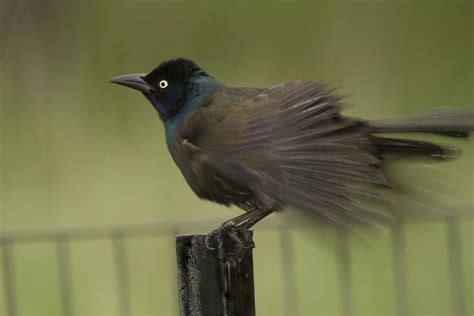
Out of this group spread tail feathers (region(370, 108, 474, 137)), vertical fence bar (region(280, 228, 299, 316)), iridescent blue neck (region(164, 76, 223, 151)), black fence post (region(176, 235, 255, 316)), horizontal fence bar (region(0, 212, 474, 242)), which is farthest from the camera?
vertical fence bar (region(280, 228, 299, 316))

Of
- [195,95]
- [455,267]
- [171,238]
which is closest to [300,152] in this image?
[195,95]

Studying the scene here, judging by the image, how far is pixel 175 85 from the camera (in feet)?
3.63

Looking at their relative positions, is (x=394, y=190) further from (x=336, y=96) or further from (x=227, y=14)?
(x=227, y=14)

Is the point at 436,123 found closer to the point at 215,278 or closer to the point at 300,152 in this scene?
the point at 300,152

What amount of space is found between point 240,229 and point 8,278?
1.08m

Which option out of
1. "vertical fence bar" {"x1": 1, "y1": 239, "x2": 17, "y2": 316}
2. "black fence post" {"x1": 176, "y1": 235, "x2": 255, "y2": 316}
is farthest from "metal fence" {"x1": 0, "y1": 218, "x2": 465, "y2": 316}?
"black fence post" {"x1": 176, "y1": 235, "x2": 255, "y2": 316}

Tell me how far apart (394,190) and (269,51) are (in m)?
1.01

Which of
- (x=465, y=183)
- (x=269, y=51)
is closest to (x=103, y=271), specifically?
(x=269, y=51)

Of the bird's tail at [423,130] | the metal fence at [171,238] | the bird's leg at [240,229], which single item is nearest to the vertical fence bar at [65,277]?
the metal fence at [171,238]

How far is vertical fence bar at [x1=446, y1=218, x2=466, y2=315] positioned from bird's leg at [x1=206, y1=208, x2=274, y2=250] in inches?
37.8

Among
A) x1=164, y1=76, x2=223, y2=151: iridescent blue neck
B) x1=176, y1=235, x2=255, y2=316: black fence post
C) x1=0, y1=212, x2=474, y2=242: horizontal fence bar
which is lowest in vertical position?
x1=176, y1=235, x2=255, y2=316: black fence post

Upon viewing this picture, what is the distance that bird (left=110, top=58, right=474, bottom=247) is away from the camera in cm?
83

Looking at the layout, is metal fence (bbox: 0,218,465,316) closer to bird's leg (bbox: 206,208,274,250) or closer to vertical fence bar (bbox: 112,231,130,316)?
vertical fence bar (bbox: 112,231,130,316)

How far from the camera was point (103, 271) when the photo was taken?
199 centimetres
